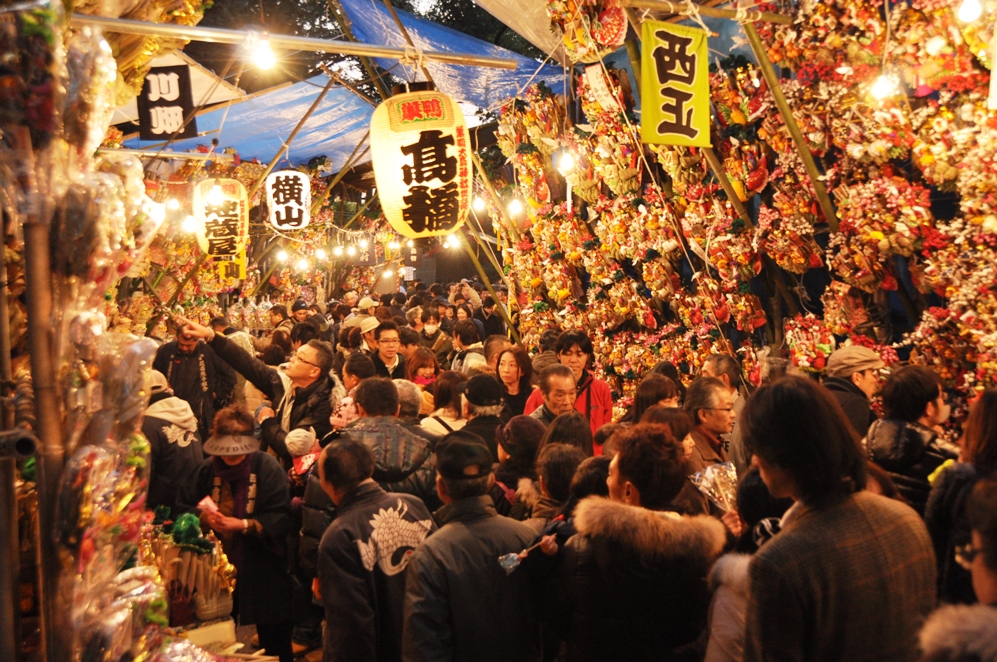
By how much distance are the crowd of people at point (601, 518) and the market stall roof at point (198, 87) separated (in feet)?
20.2

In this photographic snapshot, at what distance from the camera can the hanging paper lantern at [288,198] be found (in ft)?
48.1

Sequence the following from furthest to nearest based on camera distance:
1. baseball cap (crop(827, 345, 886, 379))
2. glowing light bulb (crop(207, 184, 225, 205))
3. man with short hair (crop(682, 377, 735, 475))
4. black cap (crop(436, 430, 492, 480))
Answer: glowing light bulb (crop(207, 184, 225, 205)) < baseball cap (crop(827, 345, 886, 379)) < man with short hair (crop(682, 377, 735, 475)) < black cap (crop(436, 430, 492, 480))

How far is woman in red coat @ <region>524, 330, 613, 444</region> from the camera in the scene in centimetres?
617

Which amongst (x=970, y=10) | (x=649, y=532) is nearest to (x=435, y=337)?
(x=970, y=10)

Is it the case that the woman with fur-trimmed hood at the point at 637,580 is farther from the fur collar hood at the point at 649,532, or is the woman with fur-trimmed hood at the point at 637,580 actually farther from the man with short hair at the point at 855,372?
the man with short hair at the point at 855,372

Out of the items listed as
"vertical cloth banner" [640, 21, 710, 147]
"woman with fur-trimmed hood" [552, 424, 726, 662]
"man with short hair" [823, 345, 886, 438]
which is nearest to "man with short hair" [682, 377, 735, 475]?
"man with short hair" [823, 345, 886, 438]

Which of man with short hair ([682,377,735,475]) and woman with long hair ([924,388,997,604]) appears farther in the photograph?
man with short hair ([682,377,735,475])

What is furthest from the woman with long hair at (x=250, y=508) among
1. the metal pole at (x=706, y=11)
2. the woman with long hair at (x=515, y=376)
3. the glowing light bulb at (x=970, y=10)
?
the glowing light bulb at (x=970, y=10)

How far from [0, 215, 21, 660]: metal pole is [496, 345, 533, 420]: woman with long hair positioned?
4.59 m

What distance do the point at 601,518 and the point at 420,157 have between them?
4.52 m

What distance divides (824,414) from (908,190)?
4.35 metres

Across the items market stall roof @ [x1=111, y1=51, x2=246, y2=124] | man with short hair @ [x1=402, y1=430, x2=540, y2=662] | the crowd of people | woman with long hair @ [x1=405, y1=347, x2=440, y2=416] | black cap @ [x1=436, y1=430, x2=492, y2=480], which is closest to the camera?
the crowd of people

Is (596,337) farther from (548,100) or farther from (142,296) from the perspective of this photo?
(142,296)

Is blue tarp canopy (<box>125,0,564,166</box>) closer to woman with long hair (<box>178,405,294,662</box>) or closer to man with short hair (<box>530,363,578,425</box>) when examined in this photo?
man with short hair (<box>530,363,578,425</box>)
